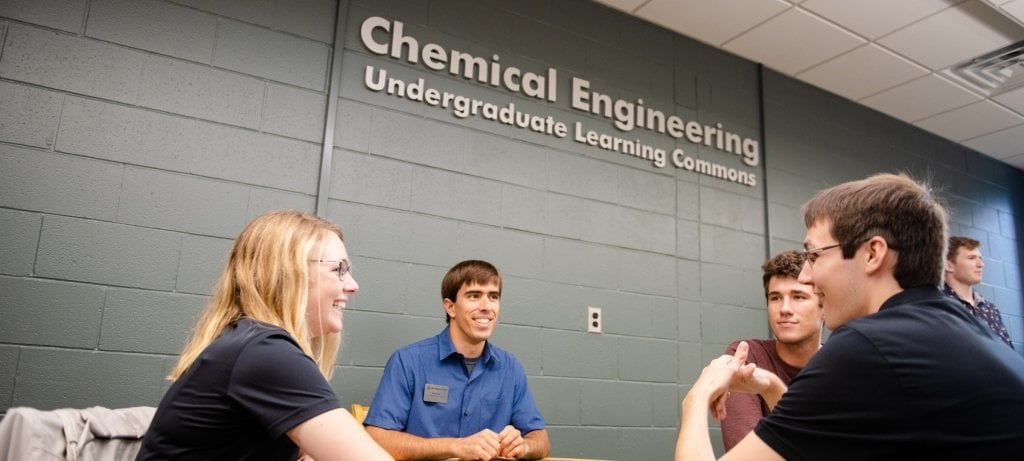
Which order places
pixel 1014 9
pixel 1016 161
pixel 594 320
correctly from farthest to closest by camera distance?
pixel 1016 161, pixel 1014 9, pixel 594 320

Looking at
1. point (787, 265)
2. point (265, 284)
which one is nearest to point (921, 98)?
point (787, 265)

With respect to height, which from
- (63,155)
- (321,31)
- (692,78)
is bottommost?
(63,155)

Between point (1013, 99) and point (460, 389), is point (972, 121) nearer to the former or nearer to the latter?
point (1013, 99)

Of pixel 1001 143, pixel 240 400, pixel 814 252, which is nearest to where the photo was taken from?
pixel 240 400

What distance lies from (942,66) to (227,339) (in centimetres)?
453

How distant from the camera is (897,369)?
0.99m

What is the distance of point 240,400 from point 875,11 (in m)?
3.75

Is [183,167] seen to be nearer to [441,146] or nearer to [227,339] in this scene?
[441,146]

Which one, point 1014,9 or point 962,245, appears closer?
point 1014,9

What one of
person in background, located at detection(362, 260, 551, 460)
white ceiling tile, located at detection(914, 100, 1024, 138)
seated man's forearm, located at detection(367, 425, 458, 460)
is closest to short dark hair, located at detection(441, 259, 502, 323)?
person in background, located at detection(362, 260, 551, 460)

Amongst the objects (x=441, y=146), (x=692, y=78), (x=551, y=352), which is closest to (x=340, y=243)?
(x=441, y=146)

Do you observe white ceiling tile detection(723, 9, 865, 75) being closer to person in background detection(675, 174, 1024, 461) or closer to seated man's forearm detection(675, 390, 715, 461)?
person in background detection(675, 174, 1024, 461)

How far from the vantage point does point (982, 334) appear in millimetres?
1074

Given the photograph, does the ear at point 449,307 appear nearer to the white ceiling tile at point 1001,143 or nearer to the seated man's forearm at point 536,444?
the seated man's forearm at point 536,444
